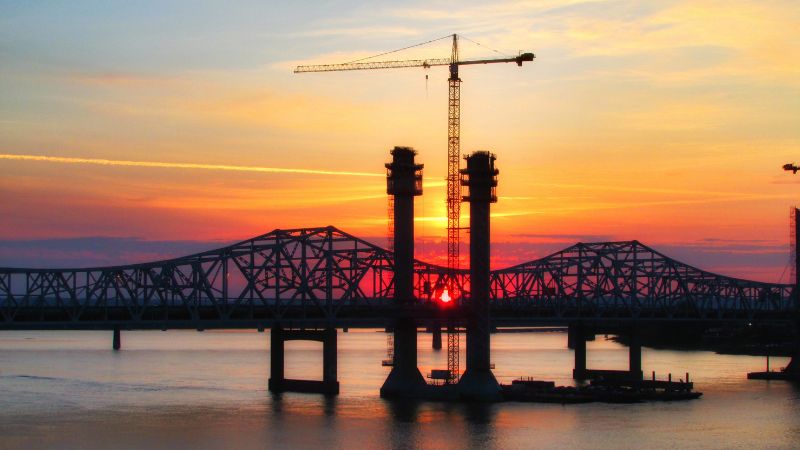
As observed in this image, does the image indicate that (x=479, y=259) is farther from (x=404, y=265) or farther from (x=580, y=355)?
(x=580, y=355)

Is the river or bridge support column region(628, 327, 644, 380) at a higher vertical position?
bridge support column region(628, 327, 644, 380)

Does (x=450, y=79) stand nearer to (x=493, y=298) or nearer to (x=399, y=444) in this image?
(x=493, y=298)

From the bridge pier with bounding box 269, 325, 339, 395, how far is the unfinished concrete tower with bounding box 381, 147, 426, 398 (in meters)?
7.14

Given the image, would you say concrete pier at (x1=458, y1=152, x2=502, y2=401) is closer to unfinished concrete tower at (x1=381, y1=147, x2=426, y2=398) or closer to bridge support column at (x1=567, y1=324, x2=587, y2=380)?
unfinished concrete tower at (x1=381, y1=147, x2=426, y2=398)

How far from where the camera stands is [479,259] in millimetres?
109875

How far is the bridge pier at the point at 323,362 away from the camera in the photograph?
119 metres

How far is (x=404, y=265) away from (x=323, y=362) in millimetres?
13685

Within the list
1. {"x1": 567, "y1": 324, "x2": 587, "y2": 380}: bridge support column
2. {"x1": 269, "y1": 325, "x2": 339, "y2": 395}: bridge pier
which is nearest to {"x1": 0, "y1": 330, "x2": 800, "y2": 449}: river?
{"x1": 269, "y1": 325, "x2": 339, "y2": 395}: bridge pier

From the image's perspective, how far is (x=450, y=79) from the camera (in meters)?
144

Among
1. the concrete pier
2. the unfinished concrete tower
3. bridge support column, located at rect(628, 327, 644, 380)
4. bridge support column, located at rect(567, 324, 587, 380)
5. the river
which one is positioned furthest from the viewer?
bridge support column, located at rect(567, 324, 587, 380)

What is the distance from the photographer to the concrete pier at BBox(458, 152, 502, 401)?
10938 centimetres

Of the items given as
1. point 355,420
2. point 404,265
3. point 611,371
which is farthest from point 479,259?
point 611,371

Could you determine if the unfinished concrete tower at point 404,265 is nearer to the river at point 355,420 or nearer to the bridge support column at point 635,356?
the river at point 355,420

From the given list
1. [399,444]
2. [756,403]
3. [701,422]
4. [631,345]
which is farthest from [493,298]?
[399,444]
